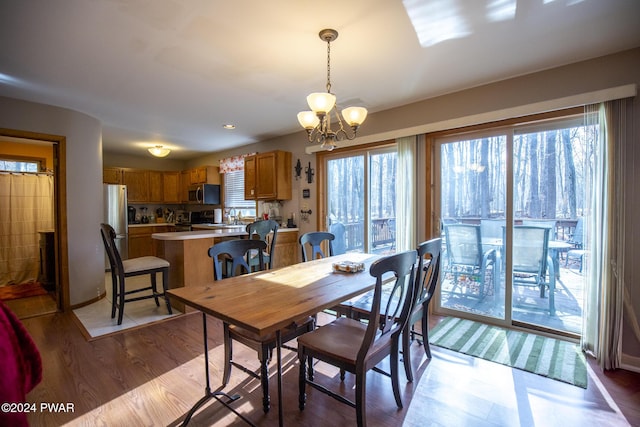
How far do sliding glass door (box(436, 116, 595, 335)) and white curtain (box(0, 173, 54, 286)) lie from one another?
6127 millimetres

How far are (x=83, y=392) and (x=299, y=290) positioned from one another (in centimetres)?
169

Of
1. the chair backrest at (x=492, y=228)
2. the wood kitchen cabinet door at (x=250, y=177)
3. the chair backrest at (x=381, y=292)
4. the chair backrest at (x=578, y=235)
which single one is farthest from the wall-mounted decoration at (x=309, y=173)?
the chair backrest at (x=578, y=235)

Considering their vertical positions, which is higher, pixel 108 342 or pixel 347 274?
pixel 347 274

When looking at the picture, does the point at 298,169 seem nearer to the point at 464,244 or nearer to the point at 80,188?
the point at 464,244

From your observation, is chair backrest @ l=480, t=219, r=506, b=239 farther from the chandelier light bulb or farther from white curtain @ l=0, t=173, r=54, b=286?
white curtain @ l=0, t=173, r=54, b=286

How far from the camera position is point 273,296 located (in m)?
1.63

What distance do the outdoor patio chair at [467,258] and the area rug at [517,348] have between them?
1.48 ft

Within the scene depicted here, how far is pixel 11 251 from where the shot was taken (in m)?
4.62

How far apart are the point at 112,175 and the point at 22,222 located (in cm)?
170

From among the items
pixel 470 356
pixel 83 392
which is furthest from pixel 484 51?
pixel 83 392

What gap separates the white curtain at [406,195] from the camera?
3371 mm

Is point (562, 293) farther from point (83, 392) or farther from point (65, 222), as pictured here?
point (65, 222)

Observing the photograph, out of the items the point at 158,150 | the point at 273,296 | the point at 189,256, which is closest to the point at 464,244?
the point at 273,296

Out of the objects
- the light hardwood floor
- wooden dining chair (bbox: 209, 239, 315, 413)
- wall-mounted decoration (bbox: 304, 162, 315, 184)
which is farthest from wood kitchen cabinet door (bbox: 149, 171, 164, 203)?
wooden dining chair (bbox: 209, 239, 315, 413)
